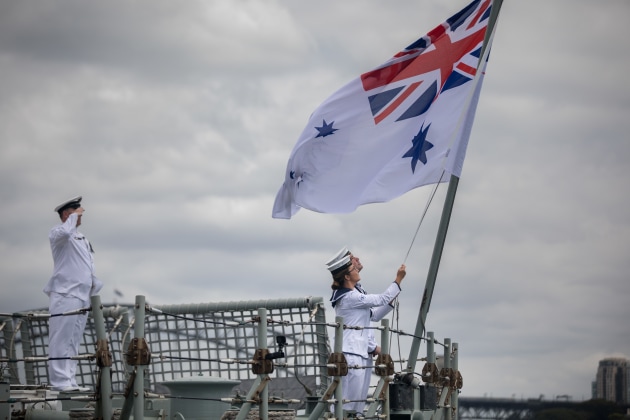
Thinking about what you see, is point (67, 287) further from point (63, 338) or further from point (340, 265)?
point (340, 265)

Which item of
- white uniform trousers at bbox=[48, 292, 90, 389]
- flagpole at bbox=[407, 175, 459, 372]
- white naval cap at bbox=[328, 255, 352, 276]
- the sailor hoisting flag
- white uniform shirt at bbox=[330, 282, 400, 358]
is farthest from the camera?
white uniform trousers at bbox=[48, 292, 90, 389]

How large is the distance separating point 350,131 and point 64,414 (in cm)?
528

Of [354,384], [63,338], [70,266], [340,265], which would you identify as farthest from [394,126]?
[63,338]

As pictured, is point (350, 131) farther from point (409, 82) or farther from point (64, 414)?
point (64, 414)

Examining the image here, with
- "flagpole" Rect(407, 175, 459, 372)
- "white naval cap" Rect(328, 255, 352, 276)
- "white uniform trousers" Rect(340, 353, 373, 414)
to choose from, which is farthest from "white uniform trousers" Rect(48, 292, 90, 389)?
"flagpole" Rect(407, 175, 459, 372)

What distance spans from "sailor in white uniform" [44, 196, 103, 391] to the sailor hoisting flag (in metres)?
2.54

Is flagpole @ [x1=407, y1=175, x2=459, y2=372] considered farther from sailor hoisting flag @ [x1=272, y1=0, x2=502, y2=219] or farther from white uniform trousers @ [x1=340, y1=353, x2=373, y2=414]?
white uniform trousers @ [x1=340, y1=353, x2=373, y2=414]

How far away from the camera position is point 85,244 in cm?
1353

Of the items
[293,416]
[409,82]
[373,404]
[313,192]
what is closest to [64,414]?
[293,416]

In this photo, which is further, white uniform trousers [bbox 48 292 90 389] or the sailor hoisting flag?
white uniform trousers [bbox 48 292 90 389]

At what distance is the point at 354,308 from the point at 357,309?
0.04 m

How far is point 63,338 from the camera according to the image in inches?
525

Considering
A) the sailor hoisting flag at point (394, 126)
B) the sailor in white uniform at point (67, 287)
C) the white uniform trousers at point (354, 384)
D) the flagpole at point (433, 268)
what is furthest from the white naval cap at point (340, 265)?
the sailor in white uniform at point (67, 287)

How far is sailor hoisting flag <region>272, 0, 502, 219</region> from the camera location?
12.9m
